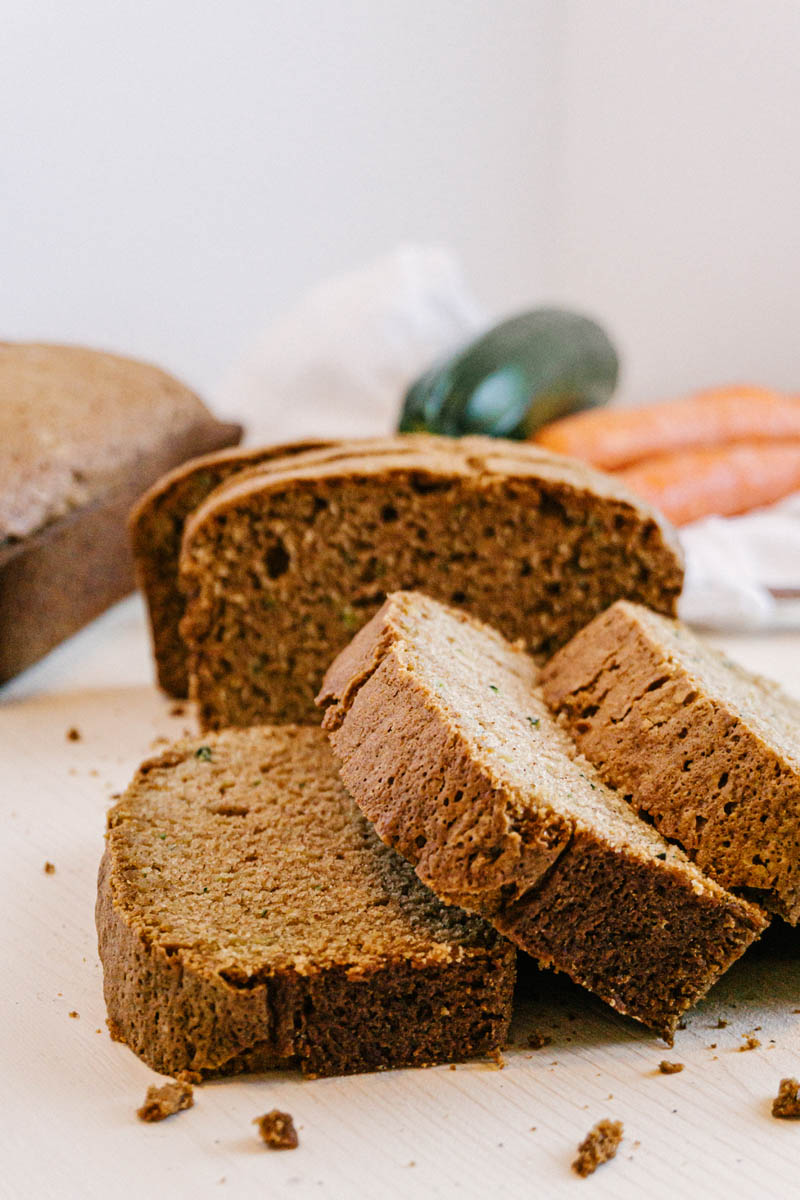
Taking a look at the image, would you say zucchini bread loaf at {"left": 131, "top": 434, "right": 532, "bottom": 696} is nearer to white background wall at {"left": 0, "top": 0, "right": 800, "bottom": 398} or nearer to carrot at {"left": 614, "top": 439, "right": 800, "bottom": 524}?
carrot at {"left": 614, "top": 439, "right": 800, "bottom": 524}

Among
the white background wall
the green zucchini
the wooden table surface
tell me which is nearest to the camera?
the wooden table surface

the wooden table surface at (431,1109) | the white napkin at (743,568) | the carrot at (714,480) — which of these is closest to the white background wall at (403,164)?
the carrot at (714,480)

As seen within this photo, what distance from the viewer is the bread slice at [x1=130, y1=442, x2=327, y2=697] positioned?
10.8ft

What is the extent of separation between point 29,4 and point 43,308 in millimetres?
1301

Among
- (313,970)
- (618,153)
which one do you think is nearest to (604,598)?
(313,970)

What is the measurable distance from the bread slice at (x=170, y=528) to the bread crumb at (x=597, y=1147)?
1.99 metres

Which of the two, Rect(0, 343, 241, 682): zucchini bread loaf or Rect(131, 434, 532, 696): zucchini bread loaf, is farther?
Rect(0, 343, 241, 682): zucchini bread loaf

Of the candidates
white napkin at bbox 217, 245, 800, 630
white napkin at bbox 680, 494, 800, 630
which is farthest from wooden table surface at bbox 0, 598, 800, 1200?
white napkin at bbox 217, 245, 800, 630

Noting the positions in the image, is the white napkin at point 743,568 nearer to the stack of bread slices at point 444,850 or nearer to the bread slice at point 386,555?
the bread slice at point 386,555

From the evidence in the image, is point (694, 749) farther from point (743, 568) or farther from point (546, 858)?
point (743, 568)

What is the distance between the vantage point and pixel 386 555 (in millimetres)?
3035

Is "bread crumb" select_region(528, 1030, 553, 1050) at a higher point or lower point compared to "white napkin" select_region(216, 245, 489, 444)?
lower

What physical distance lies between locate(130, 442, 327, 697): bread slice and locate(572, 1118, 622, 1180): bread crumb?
1986 mm

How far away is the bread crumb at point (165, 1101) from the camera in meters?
1.74
